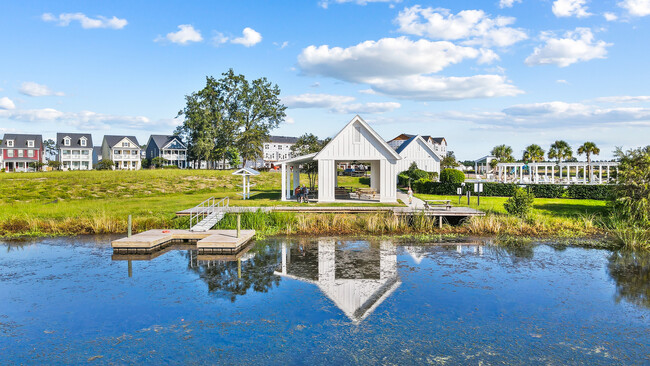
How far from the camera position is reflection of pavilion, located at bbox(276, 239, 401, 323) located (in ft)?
39.1

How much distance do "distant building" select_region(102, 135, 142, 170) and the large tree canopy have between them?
17341 mm

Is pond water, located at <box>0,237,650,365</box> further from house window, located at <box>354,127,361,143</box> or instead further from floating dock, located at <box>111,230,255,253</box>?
house window, located at <box>354,127,361,143</box>

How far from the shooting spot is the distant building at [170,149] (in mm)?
83062

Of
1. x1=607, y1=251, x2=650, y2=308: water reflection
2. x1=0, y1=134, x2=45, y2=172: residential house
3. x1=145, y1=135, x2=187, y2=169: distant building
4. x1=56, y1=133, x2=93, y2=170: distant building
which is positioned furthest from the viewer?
x1=145, y1=135, x2=187, y2=169: distant building

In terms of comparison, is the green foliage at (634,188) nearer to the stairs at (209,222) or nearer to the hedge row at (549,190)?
the hedge row at (549,190)

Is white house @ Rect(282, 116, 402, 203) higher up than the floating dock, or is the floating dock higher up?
white house @ Rect(282, 116, 402, 203)

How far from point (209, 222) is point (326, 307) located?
39.5ft

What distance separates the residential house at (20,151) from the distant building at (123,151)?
10.5 meters

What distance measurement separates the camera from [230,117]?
67188 mm

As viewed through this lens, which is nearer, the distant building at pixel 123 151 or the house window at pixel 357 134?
the house window at pixel 357 134

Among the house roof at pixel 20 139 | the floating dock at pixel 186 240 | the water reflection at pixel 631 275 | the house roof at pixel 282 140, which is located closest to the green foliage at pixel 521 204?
the water reflection at pixel 631 275

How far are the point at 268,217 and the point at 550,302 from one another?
565 inches

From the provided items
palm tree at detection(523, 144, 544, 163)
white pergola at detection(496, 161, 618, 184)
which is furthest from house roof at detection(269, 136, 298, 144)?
white pergola at detection(496, 161, 618, 184)

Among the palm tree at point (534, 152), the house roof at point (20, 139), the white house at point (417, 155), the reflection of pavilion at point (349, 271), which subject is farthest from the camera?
the house roof at point (20, 139)
